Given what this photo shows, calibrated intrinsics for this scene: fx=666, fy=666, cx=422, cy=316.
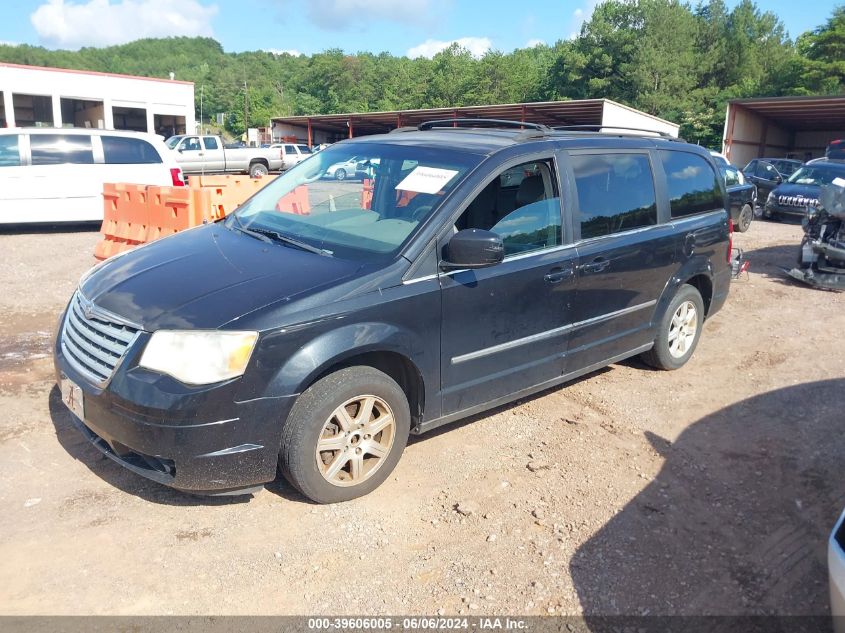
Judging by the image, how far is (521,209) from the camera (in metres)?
4.23

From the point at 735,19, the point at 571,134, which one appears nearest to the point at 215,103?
the point at 735,19

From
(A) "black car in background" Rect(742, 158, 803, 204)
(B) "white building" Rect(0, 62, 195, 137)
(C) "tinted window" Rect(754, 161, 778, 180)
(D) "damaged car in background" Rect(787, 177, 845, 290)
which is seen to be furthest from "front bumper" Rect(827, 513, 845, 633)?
(B) "white building" Rect(0, 62, 195, 137)

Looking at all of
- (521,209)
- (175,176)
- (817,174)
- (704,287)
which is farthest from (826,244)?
(175,176)

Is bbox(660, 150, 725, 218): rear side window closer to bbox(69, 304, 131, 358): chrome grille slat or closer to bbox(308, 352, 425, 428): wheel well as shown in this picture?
bbox(308, 352, 425, 428): wheel well

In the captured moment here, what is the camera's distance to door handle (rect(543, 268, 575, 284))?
422 cm

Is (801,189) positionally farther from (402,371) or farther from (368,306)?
(368,306)

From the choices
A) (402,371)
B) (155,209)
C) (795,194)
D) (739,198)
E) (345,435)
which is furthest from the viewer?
(795,194)

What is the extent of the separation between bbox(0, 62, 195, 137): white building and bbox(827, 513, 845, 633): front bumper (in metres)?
34.5

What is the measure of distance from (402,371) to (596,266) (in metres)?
1.66

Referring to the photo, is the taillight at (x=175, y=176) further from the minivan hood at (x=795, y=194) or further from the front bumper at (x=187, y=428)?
the minivan hood at (x=795, y=194)

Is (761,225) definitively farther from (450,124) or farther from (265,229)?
(265,229)

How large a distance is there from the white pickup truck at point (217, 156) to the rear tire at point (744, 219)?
16.8m

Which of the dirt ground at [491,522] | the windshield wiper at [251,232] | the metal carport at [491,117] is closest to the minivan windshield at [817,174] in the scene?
the metal carport at [491,117]

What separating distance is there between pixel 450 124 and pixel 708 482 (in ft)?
11.2
